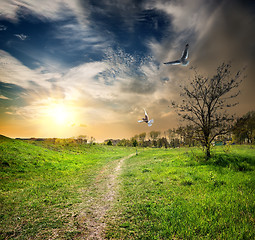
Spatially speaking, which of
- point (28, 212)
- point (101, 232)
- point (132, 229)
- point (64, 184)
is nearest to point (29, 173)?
point (64, 184)

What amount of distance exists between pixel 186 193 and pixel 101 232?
5.03 metres

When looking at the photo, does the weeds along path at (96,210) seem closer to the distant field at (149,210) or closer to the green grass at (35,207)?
the distant field at (149,210)

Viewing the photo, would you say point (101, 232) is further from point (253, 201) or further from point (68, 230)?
point (253, 201)

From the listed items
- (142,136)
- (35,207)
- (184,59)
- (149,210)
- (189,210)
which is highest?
(184,59)

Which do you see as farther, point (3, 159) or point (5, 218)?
point (3, 159)

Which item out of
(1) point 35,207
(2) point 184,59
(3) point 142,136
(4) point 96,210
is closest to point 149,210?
(4) point 96,210

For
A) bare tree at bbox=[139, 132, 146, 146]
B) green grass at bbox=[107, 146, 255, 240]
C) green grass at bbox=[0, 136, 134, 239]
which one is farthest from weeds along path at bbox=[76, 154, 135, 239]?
bare tree at bbox=[139, 132, 146, 146]

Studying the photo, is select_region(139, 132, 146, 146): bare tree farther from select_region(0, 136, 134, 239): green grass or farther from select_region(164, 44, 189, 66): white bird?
select_region(164, 44, 189, 66): white bird

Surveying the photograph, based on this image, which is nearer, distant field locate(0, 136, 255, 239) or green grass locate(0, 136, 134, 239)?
distant field locate(0, 136, 255, 239)

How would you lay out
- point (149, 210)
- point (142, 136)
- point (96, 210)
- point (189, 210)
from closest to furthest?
point (189, 210), point (149, 210), point (96, 210), point (142, 136)

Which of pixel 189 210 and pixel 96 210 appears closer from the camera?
pixel 189 210

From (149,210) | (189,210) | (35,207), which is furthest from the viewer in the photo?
(35,207)

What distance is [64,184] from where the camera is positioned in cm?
1073

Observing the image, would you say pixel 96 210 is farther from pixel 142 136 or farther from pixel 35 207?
pixel 142 136
